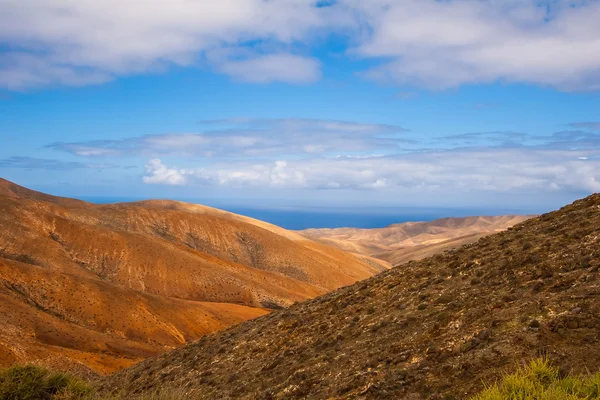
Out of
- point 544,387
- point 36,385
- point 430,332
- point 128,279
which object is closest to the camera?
point 544,387

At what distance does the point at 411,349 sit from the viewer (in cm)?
1339

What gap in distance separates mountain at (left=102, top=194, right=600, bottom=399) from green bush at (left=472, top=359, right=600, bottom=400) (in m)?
0.96

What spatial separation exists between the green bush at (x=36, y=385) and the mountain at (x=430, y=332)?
344 cm

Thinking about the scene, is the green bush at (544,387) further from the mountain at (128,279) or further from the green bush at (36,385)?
the mountain at (128,279)

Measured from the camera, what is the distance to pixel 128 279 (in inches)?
2977

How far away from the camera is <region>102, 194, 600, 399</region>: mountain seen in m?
10.9

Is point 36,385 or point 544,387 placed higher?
point 544,387

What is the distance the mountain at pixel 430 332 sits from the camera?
10930mm

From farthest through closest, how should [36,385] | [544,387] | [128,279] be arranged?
[128,279] < [36,385] < [544,387]

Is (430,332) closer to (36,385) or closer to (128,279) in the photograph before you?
(36,385)

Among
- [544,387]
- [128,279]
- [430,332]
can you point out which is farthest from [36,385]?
[128,279]

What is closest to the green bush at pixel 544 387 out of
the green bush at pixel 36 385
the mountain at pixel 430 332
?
the mountain at pixel 430 332

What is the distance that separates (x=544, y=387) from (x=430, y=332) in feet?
19.4

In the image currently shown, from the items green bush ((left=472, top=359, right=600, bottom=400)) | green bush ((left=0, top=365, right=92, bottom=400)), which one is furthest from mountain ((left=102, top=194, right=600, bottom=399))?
green bush ((left=0, top=365, right=92, bottom=400))
